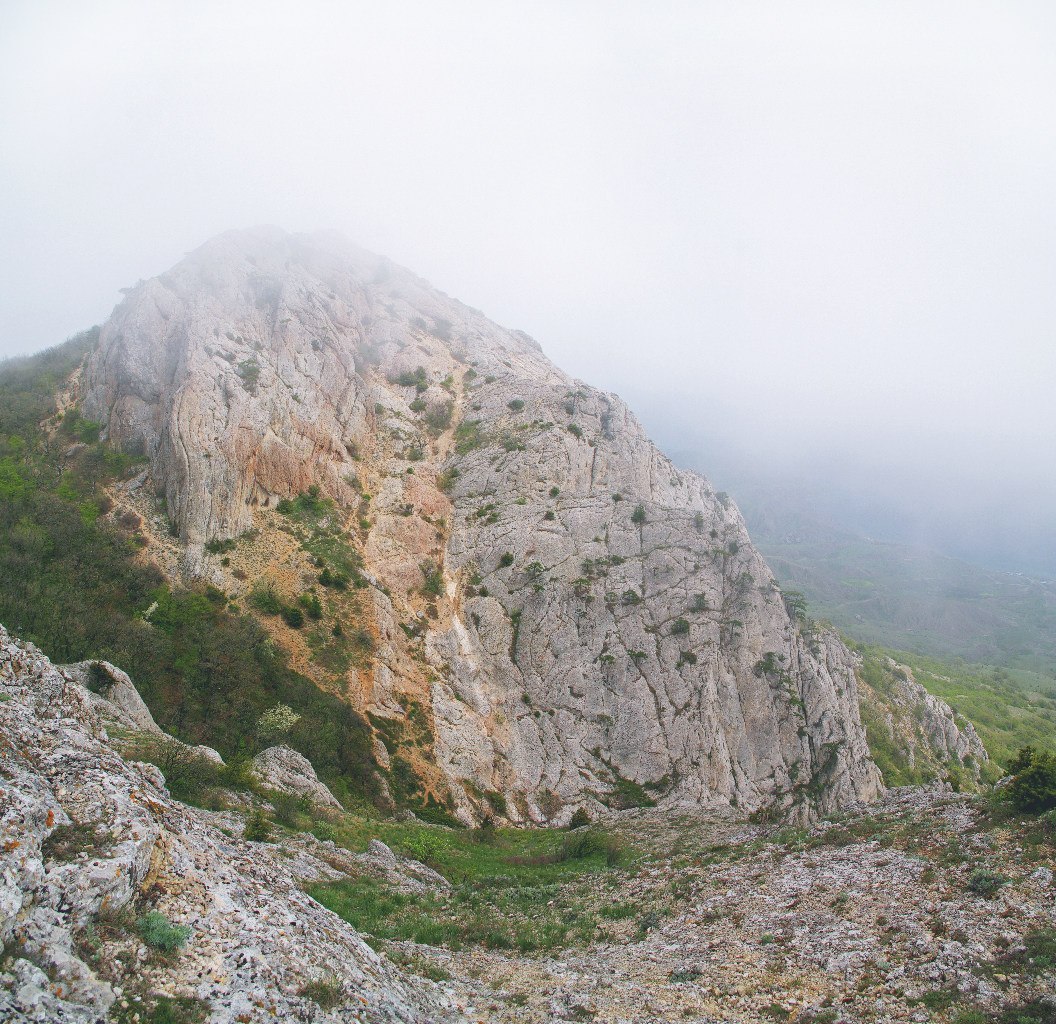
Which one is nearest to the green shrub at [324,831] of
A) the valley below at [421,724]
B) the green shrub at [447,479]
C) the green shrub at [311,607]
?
the valley below at [421,724]

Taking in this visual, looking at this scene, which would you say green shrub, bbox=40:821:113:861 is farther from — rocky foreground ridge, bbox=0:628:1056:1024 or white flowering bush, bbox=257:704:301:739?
white flowering bush, bbox=257:704:301:739

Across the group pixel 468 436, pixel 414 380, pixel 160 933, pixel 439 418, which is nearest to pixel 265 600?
pixel 468 436

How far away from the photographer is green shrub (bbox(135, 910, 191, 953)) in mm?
7664

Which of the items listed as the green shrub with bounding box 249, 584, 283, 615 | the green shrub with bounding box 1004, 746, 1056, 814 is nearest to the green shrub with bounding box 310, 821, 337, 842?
the green shrub with bounding box 1004, 746, 1056, 814

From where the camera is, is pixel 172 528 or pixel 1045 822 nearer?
pixel 1045 822

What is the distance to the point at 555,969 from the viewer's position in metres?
14.8

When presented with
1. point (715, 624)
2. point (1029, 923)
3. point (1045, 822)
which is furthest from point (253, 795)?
point (715, 624)

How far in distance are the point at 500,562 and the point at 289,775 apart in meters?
37.0

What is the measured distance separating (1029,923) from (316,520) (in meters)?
60.2

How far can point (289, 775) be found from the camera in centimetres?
3180

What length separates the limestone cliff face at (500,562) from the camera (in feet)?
176

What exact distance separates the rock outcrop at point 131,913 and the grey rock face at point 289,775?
64.8ft

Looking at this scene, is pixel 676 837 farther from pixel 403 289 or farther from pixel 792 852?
pixel 403 289

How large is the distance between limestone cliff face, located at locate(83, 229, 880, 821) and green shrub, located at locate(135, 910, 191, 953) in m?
41.6
